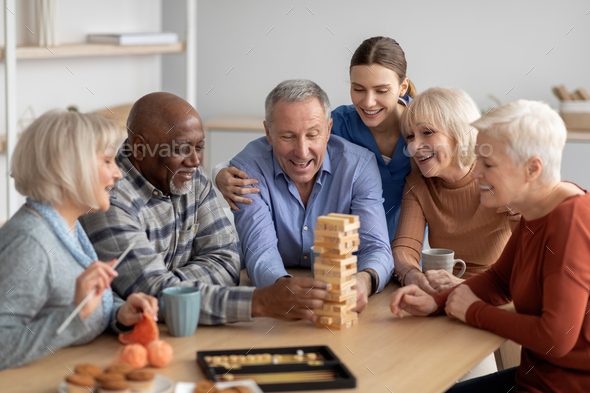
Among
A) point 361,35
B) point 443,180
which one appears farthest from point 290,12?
point 443,180

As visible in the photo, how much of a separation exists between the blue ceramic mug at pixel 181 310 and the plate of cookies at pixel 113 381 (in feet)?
0.76

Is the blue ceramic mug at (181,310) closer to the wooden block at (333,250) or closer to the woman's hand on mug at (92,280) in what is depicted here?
the woman's hand on mug at (92,280)

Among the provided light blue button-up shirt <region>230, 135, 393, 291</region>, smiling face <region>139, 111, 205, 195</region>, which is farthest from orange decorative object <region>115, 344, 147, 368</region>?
light blue button-up shirt <region>230, 135, 393, 291</region>

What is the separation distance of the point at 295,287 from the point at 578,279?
0.61 m

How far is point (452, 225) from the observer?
1.98 m

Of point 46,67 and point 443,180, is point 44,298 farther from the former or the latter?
point 46,67

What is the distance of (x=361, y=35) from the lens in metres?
4.80

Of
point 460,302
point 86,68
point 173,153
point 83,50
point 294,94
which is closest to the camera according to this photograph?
point 460,302

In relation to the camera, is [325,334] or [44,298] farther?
[325,334]

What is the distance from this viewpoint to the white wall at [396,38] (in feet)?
15.0

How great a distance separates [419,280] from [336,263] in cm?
39

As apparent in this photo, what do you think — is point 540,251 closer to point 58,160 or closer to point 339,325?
point 339,325

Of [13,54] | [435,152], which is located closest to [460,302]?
[435,152]

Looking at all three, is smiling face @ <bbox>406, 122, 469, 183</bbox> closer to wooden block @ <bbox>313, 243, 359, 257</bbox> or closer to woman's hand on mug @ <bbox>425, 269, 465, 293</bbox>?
woman's hand on mug @ <bbox>425, 269, 465, 293</bbox>
